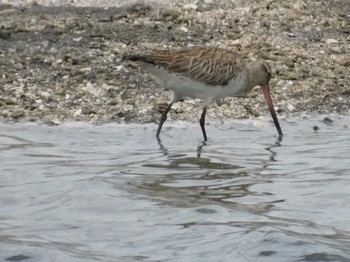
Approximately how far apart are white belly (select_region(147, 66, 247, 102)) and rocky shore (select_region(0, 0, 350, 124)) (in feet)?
1.65

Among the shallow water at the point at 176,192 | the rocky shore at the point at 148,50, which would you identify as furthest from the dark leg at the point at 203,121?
the rocky shore at the point at 148,50

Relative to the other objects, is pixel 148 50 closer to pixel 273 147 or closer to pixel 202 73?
pixel 202 73

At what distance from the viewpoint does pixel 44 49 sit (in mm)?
13148

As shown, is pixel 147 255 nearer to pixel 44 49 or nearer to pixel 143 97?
pixel 143 97

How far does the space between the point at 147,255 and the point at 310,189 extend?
87.7 inches

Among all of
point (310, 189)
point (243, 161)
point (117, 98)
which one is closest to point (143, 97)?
point (117, 98)

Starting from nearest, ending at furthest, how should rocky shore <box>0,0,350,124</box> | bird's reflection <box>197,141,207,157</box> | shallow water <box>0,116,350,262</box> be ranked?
shallow water <box>0,116,350,262</box> → bird's reflection <box>197,141,207,157</box> → rocky shore <box>0,0,350,124</box>

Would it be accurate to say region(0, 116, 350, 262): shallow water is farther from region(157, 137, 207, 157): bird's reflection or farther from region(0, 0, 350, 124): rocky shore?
region(0, 0, 350, 124): rocky shore

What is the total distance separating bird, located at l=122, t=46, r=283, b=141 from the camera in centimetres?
1101

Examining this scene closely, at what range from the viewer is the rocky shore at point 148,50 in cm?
1208

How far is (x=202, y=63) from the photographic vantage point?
1130 cm

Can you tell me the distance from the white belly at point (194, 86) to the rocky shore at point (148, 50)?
1.65 ft

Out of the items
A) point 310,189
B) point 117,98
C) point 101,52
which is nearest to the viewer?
point 310,189

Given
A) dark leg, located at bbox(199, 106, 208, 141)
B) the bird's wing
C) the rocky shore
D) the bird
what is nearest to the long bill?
the bird
